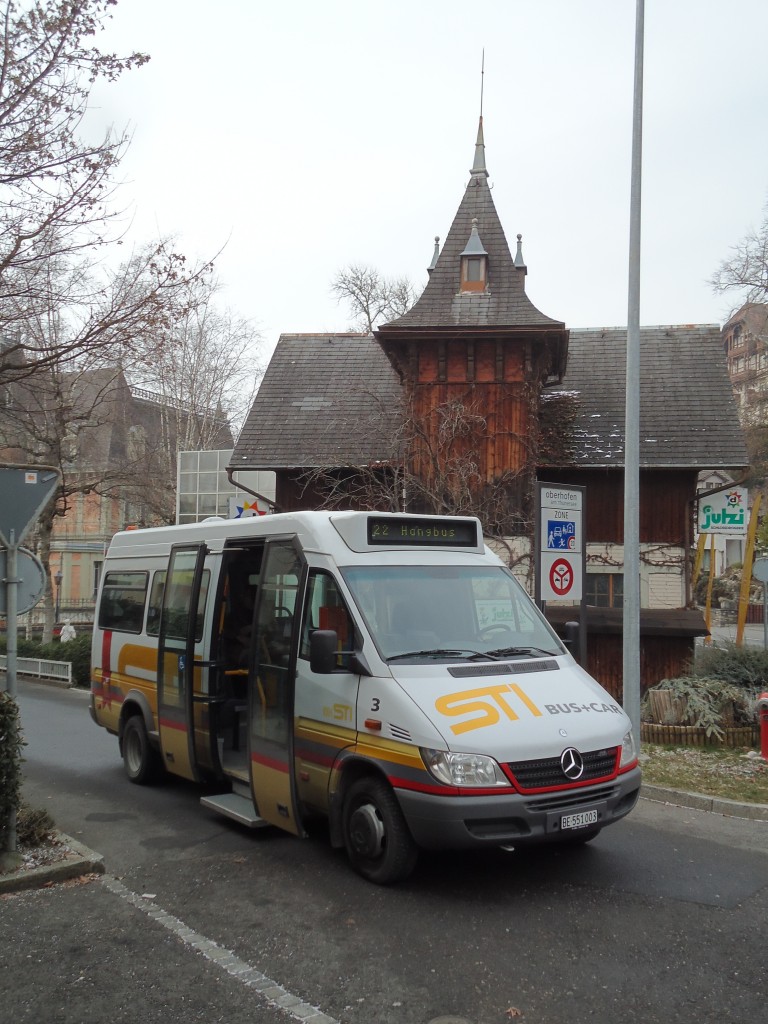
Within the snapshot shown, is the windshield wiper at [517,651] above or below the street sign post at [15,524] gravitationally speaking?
below

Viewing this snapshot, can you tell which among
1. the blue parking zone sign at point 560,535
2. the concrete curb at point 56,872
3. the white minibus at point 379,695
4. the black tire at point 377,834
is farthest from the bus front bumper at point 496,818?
the blue parking zone sign at point 560,535

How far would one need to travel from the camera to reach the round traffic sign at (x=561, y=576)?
1106 cm

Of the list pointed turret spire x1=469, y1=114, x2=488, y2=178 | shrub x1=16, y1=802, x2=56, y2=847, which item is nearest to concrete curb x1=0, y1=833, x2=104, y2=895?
shrub x1=16, y1=802, x2=56, y2=847

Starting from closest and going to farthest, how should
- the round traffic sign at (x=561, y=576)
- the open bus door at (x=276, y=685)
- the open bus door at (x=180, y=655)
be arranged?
the open bus door at (x=276, y=685) < the open bus door at (x=180, y=655) < the round traffic sign at (x=561, y=576)

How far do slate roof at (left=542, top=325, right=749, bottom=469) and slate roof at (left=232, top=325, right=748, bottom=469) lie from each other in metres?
0.02

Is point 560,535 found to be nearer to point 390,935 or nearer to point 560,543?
point 560,543

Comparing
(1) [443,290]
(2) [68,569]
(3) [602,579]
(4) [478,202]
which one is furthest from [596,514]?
(2) [68,569]

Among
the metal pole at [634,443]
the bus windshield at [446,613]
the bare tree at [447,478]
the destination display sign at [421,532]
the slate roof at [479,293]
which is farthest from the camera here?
the slate roof at [479,293]

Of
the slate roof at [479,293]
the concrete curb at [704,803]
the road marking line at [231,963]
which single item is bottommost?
the concrete curb at [704,803]

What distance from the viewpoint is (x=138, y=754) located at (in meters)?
9.52

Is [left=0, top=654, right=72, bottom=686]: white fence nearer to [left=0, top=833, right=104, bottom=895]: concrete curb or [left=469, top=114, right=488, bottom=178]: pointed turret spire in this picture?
[left=469, top=114, right=488, bottom=178]: pointed turret spire

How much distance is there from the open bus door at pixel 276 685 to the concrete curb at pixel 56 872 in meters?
1.32

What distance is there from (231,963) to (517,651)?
118 inches

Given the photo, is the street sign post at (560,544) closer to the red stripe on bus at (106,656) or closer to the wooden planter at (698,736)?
the wooden planter at (698,736)
